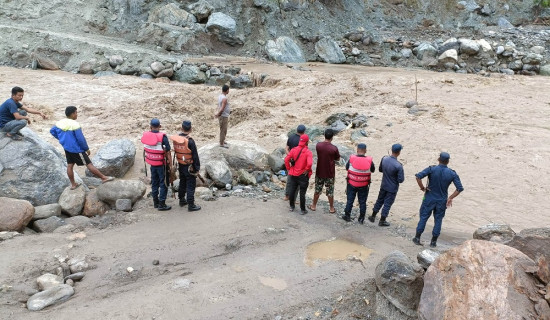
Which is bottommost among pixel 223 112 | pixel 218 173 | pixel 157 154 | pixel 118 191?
Result: pixel 218 173

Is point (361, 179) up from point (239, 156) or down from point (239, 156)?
up

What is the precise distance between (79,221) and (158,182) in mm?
1338

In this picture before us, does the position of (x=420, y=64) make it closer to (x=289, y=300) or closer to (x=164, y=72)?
(x=164, y=72)

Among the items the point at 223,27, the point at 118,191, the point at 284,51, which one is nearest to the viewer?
the point at 118,191

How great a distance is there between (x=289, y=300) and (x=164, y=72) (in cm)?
1568

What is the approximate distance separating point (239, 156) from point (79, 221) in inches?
151

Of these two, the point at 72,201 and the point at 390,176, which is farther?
the point at 72,201

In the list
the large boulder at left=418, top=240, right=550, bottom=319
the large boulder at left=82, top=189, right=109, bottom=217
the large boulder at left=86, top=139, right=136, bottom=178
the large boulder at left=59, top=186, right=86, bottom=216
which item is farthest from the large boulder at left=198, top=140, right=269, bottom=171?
the large boulder at left=418, top=240, right=550, bottom=319

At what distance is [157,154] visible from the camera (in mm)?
6668

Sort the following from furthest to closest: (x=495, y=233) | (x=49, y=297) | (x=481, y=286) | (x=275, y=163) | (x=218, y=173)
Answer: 1. (x=275, y=163)
2. (x=218, y=173)
3. (x=495, y=233)
4. (x=49, y=297)
5. (x=481, y=286)

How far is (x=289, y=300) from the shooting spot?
4.68 m

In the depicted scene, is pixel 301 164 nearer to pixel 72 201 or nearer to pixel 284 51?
Answer: pixel 72 201

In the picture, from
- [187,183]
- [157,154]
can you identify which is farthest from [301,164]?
[157,154]

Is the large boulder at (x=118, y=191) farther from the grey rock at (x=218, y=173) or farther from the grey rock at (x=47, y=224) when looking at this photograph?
the grey rock at (x=218, y=173)
